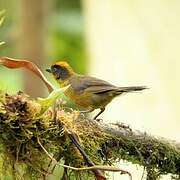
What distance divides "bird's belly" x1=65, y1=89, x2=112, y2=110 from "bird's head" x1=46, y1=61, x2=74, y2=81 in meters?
0.17

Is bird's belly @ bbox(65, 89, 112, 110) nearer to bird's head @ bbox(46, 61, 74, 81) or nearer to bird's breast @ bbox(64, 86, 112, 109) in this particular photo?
bird's breast @ bbox(64, 86, 112, 109)

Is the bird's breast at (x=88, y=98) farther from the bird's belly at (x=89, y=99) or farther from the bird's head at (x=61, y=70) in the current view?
the bird's head at (x=61, y=70)

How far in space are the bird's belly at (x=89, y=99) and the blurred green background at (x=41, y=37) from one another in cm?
70

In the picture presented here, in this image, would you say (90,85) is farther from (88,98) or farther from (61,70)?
(61,70)

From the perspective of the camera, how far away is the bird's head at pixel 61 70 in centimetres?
336

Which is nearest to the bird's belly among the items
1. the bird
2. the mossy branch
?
the bird

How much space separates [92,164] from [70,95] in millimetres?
1063

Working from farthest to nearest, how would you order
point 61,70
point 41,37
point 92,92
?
point 41,37
point 61,70
point 92,92

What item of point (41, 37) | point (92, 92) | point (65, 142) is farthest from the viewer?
point (41, 37)

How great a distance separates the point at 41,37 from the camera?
614 centimetres

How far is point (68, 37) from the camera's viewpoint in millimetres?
8430

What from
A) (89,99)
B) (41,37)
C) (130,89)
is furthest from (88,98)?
(41,37)

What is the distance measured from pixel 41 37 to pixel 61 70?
2.79 m

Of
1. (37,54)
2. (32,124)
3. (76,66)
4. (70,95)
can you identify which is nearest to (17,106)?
(32,124)
